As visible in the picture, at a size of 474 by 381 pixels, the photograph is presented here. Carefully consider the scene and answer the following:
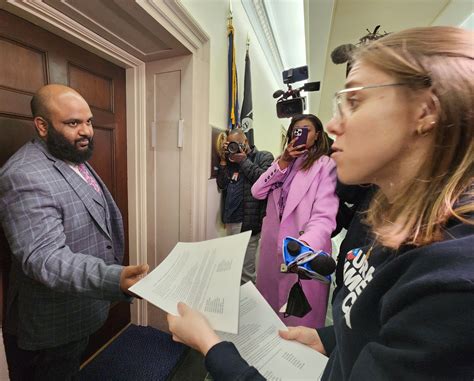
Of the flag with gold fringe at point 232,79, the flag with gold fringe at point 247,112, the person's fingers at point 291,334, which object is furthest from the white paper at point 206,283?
the flag with gold fringe at point 247,112

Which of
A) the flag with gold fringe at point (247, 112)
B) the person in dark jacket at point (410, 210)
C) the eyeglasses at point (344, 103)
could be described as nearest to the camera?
the person in dark jacket at point (410, 210)

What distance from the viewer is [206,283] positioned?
0.57 m

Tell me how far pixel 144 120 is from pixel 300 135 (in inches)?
37.1

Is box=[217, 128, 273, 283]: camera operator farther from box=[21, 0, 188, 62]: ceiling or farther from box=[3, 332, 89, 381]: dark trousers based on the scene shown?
box=[3, 332, 89, 381]: dark trousers

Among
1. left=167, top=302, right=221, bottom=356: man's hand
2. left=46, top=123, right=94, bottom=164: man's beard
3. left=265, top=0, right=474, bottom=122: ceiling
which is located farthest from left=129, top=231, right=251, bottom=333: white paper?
left=265, top=0, right=474, bottom=122: ceiling

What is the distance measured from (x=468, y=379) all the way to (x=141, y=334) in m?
1.72

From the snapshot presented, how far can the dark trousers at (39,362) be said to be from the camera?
81cm

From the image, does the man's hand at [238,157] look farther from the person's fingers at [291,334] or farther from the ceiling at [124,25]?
the person's fingers at [291,334]

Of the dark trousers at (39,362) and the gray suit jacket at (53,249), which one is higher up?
the gray suit jacket at (53,249)

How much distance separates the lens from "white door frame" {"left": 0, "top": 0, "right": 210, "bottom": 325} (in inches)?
42.3

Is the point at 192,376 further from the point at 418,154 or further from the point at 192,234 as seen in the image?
the point at 418,154

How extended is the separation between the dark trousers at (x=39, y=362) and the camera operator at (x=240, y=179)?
1.11 m

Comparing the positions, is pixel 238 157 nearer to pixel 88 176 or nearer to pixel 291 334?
pixel 88 176

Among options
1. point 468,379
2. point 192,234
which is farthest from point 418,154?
point 192,234
